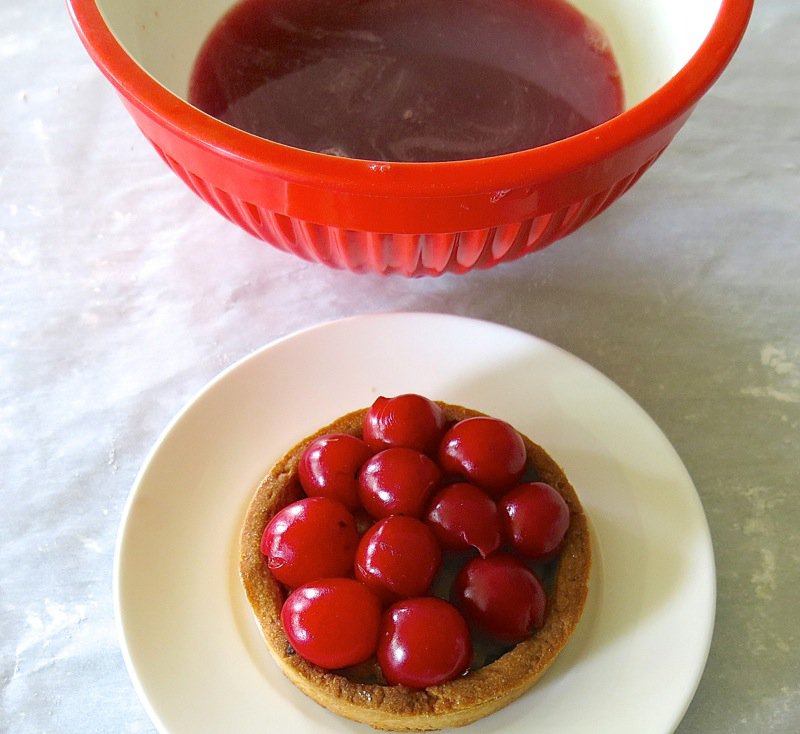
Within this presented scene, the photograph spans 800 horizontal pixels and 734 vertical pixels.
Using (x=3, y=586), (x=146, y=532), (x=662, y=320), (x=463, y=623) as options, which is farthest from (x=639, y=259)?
(x=3, y=586)

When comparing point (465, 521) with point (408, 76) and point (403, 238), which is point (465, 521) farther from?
point (408, 76)

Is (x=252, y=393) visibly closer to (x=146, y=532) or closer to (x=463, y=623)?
(x=146, y=532)

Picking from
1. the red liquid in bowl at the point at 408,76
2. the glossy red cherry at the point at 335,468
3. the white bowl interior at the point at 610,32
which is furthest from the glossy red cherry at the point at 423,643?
the white bowl interior at the point at 610,32

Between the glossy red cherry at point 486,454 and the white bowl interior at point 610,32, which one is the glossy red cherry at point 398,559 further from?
the white bowl interior at point 610,32

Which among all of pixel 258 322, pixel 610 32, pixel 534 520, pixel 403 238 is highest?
pixel 610 32

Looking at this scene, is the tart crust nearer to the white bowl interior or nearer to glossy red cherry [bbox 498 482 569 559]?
glossy red cherry [bbox 498 482 569 559]

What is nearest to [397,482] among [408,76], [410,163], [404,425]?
[404,425]
